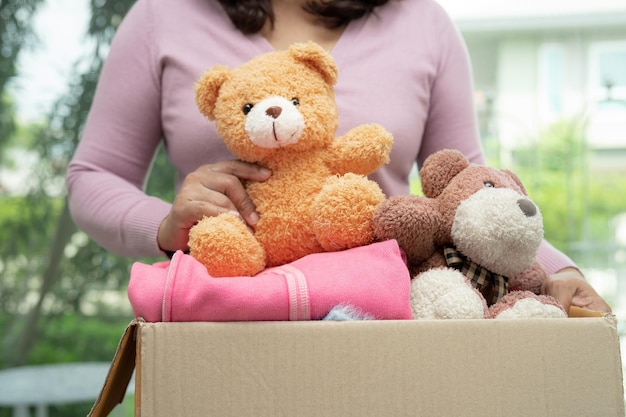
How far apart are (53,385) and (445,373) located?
1442 mm

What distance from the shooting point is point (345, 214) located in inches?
23.7

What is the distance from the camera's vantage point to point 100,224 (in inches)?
33.1

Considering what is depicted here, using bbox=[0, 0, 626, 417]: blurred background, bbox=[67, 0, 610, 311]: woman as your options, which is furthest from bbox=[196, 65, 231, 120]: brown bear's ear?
bbox=[0, 0, 626, 417]: blurred background

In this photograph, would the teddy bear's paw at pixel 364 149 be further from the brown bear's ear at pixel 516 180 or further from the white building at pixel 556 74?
the white building at pixel 556 74

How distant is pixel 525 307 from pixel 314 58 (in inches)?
12.9

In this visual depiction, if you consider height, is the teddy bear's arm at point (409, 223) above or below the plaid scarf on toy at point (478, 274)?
above

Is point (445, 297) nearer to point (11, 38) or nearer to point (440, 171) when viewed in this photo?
point (440, 171)

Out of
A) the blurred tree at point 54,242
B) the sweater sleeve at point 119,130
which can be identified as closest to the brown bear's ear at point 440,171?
the sweater sleeve at point 119,130

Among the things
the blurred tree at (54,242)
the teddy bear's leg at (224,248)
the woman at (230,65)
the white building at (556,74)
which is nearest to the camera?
the teddy bear's leg at (224,248)

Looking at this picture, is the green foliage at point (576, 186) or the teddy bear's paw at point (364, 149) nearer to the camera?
the teddy bear's paw at point (364, 149)

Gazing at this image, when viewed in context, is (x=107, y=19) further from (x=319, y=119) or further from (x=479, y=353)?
(x=479, y=353)

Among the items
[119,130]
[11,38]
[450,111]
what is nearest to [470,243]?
[450,111]

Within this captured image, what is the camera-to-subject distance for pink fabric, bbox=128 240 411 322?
0.50 metres

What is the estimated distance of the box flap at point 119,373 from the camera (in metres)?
0.50
